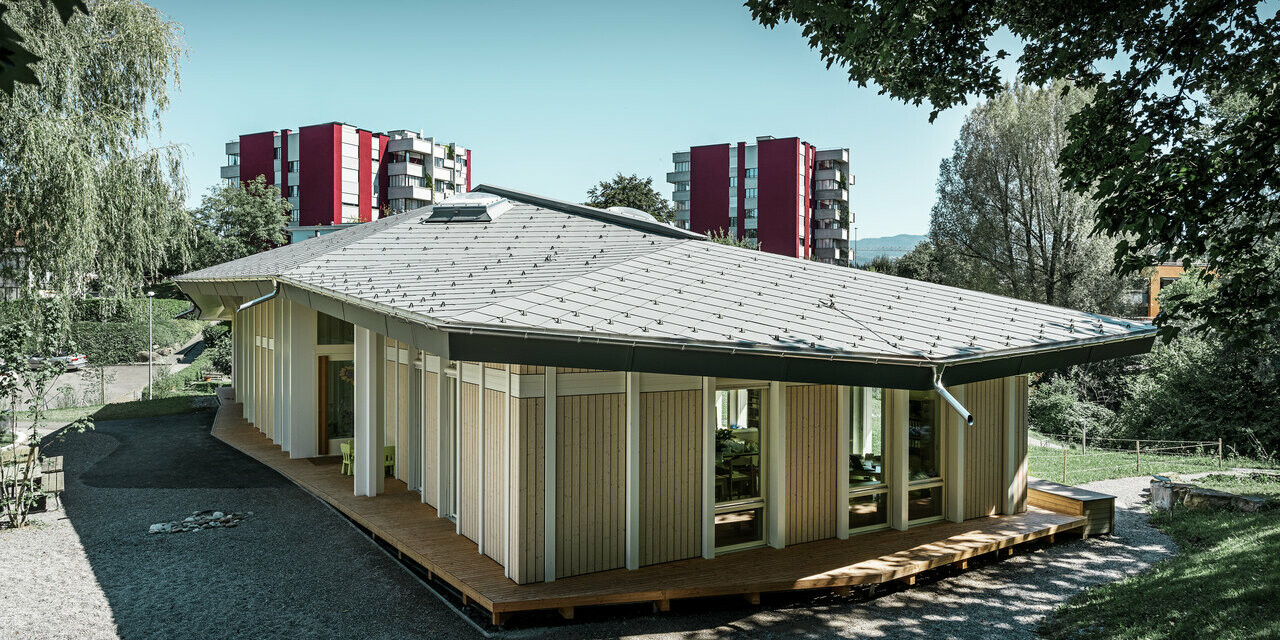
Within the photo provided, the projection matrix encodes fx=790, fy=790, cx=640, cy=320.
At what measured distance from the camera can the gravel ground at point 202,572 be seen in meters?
7.32

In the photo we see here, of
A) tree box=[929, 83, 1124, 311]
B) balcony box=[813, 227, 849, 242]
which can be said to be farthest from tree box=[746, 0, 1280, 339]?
balcony box=[813, 227, 849, 242]

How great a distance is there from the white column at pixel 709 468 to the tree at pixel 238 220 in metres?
47.4

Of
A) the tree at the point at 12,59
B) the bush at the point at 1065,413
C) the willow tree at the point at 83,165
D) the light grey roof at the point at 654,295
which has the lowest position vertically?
the bush at the point at 1065,413

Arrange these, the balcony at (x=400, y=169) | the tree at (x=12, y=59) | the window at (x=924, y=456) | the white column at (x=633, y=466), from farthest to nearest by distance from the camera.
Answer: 1. the balcony at (x=400, y=169)
2. the window at (x=924, y=456)
3. the white column at (x=633, y=466)
4. the tree at (x=12, y=59)

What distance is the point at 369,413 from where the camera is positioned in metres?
11.6

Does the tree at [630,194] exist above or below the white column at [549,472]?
above

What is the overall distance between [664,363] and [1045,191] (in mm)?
28708

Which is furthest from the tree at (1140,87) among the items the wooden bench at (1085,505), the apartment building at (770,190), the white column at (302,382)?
the apartment building at (770,190)

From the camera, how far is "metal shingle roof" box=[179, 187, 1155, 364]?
7.29 metres

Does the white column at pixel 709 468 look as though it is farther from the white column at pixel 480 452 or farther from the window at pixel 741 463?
the white column at pixel 480 452

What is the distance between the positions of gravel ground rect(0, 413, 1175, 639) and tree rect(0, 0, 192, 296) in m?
5.83

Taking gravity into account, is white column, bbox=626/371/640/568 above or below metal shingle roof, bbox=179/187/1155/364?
below

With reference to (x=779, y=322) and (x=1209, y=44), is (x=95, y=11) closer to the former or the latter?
(x=779, y=322)

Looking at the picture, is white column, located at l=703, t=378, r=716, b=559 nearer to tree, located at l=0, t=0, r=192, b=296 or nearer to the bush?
tree, located at l=0, t=0, r=192, b=296
